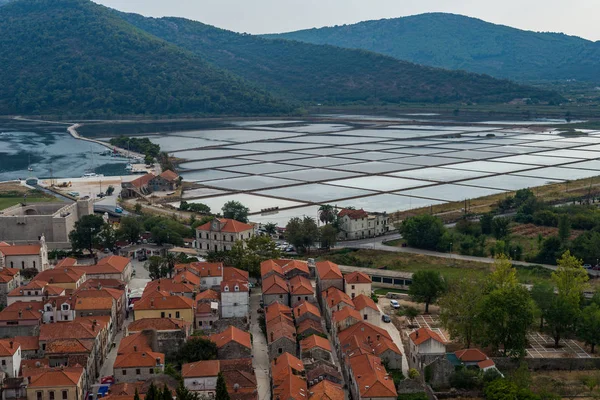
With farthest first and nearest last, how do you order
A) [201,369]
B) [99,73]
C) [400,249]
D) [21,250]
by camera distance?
1. [99,73]
2. [400,249]
3. [21,250]
4. [201,369]

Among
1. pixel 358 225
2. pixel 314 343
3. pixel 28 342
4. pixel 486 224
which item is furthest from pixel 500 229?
pixel 28 342

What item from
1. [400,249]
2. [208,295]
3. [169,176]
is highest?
[208,295]

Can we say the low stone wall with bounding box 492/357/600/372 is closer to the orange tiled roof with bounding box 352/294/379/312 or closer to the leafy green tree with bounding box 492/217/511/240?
the orange tiled roof with bounding box 352/294/379/312

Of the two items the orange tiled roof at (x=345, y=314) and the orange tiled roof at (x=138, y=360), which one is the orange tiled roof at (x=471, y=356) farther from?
→ the orange tiled roof at (x=138, y=360)

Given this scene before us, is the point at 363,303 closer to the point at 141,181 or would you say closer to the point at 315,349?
the point at 315,349

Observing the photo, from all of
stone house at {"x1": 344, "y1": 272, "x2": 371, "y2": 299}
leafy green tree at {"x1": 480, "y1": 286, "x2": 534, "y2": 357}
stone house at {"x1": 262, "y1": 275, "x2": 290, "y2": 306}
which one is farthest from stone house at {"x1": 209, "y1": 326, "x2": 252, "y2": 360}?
leafy green tree at {"x1": 480, "y1": 286, "x2": 534, "y2": 357}

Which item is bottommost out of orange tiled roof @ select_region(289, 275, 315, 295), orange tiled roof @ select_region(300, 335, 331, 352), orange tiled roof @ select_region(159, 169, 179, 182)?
orange tiled roof @ select_region(159, 169, 179, 182)
